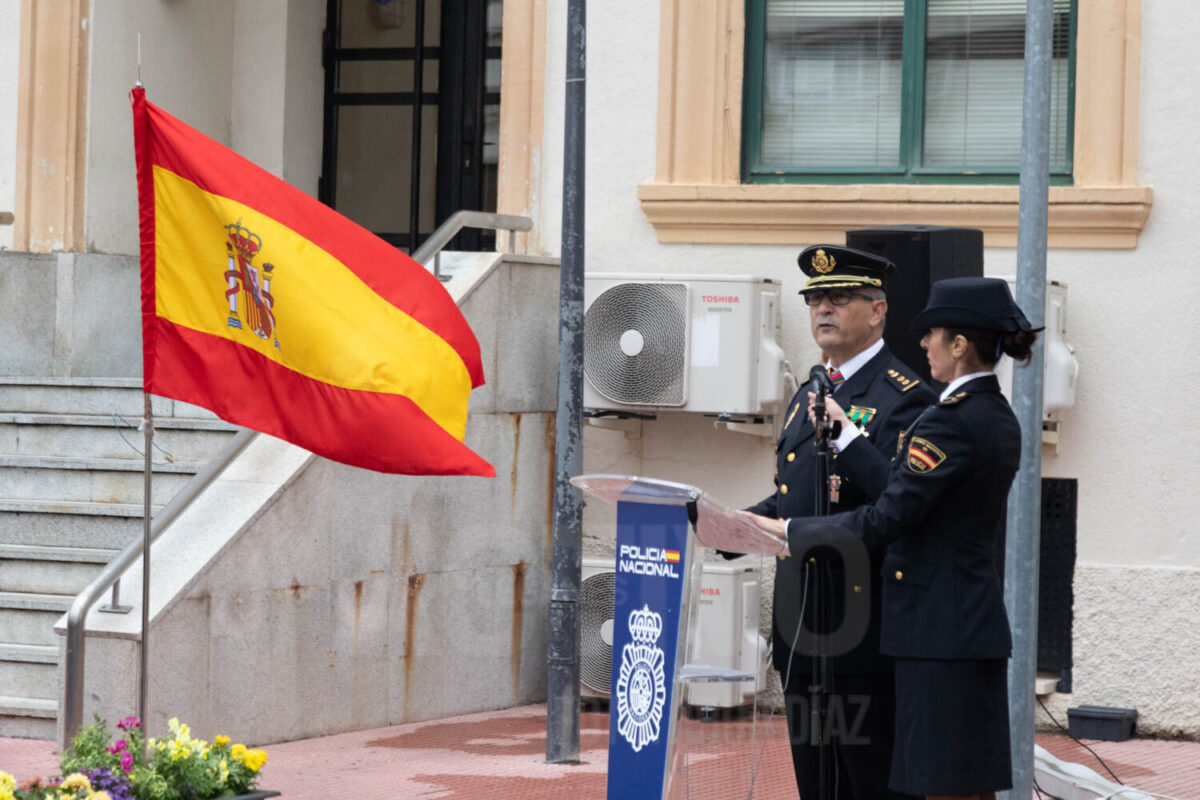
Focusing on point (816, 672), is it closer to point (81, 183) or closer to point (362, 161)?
point (81, 183)

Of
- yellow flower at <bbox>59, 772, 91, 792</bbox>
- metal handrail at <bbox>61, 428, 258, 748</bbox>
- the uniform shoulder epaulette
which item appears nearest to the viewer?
yellow flower at <bbox>59, 772, 91, 792</bbox>

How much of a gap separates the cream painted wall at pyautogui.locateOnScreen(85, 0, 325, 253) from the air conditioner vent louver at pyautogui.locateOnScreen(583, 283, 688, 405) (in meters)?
3.63

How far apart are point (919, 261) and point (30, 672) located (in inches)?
194

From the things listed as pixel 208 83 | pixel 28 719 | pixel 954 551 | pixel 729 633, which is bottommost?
pixel 28 719

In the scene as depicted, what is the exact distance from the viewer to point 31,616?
9.53m

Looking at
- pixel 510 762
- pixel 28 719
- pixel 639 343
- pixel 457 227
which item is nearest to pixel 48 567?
pixel 28 719

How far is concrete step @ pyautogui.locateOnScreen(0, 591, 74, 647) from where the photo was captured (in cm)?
947

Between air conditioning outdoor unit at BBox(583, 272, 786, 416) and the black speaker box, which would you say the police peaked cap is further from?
air conditioning outdoor unit at BBox(583, 272, 786, 416)

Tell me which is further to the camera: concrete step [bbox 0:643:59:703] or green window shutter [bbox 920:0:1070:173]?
green window shutter [bbox 920:0:1070:173]

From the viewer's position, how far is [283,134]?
44.3 ft

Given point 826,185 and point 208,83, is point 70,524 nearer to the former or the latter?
point 208,83

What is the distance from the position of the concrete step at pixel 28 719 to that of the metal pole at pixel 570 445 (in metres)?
2.46

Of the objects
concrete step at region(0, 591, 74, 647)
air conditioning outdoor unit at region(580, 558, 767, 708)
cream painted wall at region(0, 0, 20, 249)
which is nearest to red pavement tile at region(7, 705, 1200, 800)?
air conditioning outdoor unit at region(580, 558, 767, 708)

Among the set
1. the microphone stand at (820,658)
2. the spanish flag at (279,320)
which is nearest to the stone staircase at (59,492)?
the spanish flag at (279,320)
